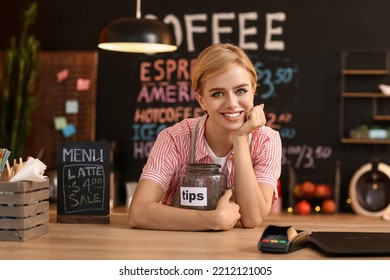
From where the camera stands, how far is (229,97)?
271cm

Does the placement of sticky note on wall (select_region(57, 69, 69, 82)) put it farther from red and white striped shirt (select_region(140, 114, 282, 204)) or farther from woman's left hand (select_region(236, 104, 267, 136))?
woman's left hand (select_region(236, 104, 267, 136))

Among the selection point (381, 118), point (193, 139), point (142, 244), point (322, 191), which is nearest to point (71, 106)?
point (322, 191)

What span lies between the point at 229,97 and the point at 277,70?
412cm

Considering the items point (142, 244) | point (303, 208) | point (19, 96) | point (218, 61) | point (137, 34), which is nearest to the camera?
point (142, 244)

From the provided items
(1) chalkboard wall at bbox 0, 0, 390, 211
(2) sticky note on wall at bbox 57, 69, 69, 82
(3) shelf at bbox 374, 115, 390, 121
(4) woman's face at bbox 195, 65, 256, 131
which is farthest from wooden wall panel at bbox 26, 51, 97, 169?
(4) woman's face at bbox 195, 65, 256, 131

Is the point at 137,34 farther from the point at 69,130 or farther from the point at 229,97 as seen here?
the point at 69,130

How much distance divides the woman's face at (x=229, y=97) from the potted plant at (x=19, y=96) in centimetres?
414

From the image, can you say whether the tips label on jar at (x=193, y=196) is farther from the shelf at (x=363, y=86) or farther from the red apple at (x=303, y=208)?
the shelf at (x=363, y=86)

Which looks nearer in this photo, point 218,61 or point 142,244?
point 142,244

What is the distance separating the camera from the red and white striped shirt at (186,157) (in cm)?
280

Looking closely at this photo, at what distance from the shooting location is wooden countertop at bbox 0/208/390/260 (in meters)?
1.99

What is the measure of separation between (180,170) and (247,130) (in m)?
0.31

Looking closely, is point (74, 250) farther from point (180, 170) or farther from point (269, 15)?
point (269, 15)
